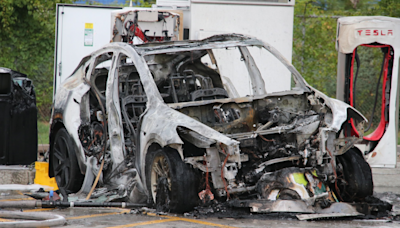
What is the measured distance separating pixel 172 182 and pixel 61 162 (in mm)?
2553

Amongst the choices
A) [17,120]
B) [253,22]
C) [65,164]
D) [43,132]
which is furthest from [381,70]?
[43,132]

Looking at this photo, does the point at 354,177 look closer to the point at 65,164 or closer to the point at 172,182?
the point at 172,182

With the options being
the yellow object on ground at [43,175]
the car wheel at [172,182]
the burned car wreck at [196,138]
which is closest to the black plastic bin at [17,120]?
the yellow object on ground at [43,175]

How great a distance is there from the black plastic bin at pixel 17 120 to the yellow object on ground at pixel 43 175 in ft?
1.13

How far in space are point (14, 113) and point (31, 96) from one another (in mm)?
356

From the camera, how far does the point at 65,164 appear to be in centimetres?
746

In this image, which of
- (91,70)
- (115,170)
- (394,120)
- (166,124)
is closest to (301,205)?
(166,124)

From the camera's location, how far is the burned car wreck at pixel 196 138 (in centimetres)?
555

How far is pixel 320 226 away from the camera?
17.4 ft

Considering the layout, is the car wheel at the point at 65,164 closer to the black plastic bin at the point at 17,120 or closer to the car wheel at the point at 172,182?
the black plastic bin at the point at 17,120

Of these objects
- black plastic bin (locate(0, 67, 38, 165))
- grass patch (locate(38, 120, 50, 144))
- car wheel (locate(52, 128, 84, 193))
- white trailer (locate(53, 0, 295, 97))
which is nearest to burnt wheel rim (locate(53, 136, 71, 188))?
car wheel (locate(52, 128, 84, 193))

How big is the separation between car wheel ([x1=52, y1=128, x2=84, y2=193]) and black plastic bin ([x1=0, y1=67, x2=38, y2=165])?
1002 millimetres

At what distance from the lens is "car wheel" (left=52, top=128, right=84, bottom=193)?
7227mm

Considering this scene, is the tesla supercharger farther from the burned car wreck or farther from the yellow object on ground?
the yellow object on ground
